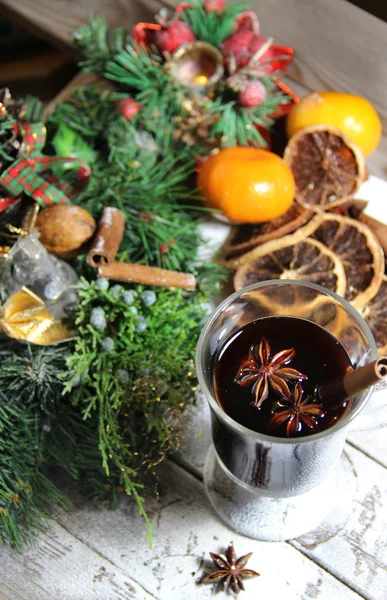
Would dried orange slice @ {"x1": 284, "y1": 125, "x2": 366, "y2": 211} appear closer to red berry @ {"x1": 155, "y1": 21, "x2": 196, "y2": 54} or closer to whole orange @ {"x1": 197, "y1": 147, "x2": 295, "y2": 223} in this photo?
whole orange @ {"x1": 197, "y1": 147, "x2": 295, "y2": 223}

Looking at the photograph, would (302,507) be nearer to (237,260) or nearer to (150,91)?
(237,260)

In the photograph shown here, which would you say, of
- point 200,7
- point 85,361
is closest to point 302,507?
point 85,361

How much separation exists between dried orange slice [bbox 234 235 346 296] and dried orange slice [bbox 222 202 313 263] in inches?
1.0

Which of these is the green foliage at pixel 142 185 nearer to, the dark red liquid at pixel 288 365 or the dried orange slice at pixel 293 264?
the dried orange slice at pixel 293 264

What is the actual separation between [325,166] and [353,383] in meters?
0.60

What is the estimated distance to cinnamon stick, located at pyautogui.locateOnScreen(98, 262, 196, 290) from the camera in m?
1.01

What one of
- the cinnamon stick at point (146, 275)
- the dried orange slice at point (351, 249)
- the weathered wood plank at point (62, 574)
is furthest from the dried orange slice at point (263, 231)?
the weathered wood plank at point (62, 574)

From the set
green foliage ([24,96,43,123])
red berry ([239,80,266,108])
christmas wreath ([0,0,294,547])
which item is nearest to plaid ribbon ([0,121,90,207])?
christmas wreath ([0,0,294,547])

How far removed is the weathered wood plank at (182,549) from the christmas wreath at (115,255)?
0.04 m

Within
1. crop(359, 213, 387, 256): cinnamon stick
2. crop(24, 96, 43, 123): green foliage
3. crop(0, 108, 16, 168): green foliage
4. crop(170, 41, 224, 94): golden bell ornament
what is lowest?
crop(24, 96, 43, 123): green foliage

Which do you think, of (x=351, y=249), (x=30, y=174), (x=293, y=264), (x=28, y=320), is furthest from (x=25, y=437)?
(x=351, y=249)

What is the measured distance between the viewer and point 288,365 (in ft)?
2.55

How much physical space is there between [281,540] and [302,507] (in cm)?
6

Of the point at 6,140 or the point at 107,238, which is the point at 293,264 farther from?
the point at 6,140
